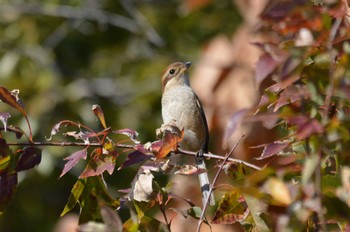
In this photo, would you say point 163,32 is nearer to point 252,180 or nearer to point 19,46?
point 19,46

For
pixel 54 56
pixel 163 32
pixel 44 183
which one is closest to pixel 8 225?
pixel 44 183

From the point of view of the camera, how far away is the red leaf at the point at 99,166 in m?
2.58

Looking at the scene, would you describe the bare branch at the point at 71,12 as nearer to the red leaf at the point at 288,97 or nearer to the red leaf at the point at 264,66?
the red leaf at the point at 288,97

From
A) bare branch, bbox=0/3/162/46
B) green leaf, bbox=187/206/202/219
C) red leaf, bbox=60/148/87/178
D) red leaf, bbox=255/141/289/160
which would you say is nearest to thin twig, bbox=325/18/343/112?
red leaf, bbox=255/141/289/160

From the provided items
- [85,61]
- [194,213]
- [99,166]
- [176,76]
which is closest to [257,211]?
[194,213]

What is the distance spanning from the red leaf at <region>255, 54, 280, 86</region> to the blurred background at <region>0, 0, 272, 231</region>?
6.37 metres

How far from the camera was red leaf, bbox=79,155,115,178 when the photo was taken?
2.58m

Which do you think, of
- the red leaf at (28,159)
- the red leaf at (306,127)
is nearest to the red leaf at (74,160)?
the red leaf at (28,159)

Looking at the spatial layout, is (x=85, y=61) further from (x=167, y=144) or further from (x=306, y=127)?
(x=306, y=127)

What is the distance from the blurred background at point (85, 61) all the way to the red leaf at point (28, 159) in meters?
5.74

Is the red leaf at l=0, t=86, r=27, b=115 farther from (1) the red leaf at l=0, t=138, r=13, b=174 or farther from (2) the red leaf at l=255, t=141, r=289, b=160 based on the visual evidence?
(2) the red leaf at l=255, t=141, r=289, b=160

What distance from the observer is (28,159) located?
2.61 m

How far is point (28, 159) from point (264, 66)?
0.90m

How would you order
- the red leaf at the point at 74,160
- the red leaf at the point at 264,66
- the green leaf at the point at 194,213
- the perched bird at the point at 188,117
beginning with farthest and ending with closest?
the perched bird at the point at 188,117, the green leaf at the point at 194,213, the red leaf at the point at 74,160, the red leaf at the point at 264,66
